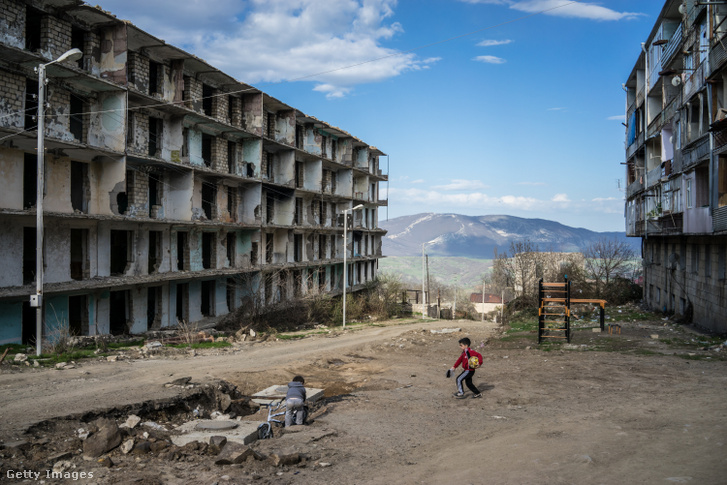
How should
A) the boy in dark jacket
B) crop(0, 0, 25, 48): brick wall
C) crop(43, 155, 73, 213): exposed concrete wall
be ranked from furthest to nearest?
crop(43, 155, 73, 213): exposed concrete wall → crop(0, 0, 25, 48): brick wall → the boy in dark jacket

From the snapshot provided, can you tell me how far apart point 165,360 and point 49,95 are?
11.4 m

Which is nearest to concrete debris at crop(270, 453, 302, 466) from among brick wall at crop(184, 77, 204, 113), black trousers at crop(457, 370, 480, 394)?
black trousers at crop(457, 370, 480, 394)

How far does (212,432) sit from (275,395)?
3494mm

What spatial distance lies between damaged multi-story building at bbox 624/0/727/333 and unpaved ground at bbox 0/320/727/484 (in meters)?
6.67

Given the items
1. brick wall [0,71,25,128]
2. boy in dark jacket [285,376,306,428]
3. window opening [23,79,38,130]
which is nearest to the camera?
boy in dark jacket [285,376,306,428]

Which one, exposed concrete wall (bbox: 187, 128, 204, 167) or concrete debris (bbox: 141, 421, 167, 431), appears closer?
concrete debris (bbox: 141, 421, 167, 431)

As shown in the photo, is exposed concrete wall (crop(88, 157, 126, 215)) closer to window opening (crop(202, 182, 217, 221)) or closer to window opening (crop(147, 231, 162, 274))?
window opening (crop(147, 231, 162, 274))

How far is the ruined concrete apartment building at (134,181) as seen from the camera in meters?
19.5

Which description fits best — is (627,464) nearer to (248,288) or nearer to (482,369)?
(482,369)

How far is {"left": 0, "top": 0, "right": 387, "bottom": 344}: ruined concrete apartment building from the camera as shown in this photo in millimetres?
19516

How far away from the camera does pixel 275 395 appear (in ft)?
43.5

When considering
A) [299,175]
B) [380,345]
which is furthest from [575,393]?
[299,175]

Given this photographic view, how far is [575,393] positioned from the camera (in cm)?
1338

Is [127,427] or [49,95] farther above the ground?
[49,95]
